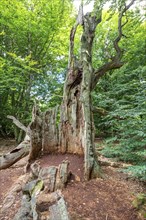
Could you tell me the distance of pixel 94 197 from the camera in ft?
9.31

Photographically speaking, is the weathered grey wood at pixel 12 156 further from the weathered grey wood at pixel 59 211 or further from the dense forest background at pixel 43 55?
the dense forest background at pixel 43 55

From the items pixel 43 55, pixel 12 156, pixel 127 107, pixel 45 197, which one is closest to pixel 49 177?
pixel 45 197

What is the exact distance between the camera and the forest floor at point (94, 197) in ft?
8.13

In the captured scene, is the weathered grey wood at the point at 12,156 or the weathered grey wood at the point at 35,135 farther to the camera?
the weathered grey wood at the point at 12,156

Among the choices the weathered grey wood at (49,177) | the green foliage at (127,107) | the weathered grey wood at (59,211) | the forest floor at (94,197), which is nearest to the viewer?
the weathered grey wood at (59,211)

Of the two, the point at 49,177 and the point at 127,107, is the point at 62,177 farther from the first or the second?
the point at 127,107

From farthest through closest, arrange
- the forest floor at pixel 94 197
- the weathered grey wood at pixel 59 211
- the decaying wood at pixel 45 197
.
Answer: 1. the forest floor at pixel 94 197
2. the decaying wood at pixel 45 197
3. the weathered grey wood at pixel 59 211

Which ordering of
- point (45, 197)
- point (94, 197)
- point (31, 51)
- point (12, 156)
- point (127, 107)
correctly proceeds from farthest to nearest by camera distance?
point (31, 51) < point (12, 156) < point (127, 107) < point (94, 197) < point (45, 197)

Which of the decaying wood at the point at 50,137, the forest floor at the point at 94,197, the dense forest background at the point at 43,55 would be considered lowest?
the forest floor at the point at 94,197

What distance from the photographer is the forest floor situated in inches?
97.6

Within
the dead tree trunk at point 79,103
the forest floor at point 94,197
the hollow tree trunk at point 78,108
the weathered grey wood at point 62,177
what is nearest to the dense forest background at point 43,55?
the dead tree trunk at point 79,103

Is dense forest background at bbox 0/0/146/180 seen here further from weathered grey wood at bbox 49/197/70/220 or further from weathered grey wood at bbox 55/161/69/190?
weathered grey wood at bbox 49/197/70/220

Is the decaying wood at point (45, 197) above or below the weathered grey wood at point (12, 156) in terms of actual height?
below

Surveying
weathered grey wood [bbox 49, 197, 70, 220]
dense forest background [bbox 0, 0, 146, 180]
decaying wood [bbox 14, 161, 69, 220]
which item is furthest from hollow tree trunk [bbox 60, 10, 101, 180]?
dense forest background [bbox 0, 0, 146, 180]
